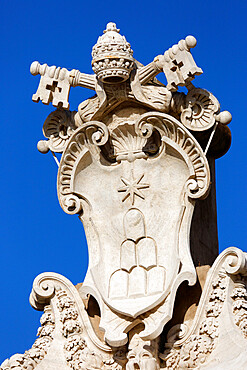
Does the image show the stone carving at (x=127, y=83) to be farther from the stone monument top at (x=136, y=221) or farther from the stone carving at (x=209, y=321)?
the stone carving at (x=209, y=321)

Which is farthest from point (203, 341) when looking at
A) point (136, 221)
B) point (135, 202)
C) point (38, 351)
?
point (38, 351)

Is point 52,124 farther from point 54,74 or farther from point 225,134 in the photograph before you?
point 225,134

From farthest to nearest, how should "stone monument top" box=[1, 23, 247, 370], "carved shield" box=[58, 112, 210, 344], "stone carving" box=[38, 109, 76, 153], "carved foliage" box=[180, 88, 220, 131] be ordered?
"stone carving" box=[38, 109, 76, 153], "carved foliage" box=[180, 88, 220, 131], "carved shield" box=[58, 112, 210, 344], "stone monument top" box=[1, 23, 247, 370]

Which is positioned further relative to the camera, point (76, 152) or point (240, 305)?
point (76, 152)

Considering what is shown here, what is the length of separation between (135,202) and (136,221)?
287 mm

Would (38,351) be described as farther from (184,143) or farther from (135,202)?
(184,143)

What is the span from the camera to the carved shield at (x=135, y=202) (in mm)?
17109

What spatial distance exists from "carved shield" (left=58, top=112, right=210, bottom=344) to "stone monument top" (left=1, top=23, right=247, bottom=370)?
0.01 metres

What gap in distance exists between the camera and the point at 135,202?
1759 cm

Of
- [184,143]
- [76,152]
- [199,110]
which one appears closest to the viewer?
[184,143]

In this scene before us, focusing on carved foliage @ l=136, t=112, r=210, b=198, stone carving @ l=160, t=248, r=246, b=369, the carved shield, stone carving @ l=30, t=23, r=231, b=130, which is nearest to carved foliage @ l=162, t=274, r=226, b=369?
stone carving @ l=160, t=248, r=246, b=369

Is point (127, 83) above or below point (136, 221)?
above

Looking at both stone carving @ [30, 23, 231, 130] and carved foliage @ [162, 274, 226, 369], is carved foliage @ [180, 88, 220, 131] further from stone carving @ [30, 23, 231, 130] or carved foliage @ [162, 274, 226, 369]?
carved foliage @ [162, 274, 226, 369]

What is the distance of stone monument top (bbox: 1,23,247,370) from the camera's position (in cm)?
1683
